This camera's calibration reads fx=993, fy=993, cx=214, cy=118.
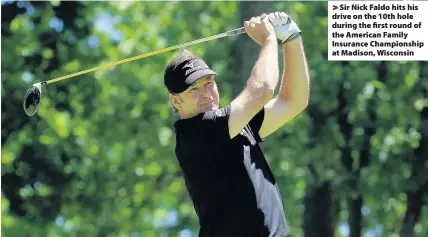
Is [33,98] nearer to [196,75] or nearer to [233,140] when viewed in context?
[196,75]

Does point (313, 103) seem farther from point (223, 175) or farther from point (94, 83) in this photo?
point (223, 175)

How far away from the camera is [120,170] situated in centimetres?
1881

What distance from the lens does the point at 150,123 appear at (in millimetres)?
18656

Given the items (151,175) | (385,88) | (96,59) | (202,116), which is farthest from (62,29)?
(202,116)

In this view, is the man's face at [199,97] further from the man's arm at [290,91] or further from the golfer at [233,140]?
the man's arm at [290,91]

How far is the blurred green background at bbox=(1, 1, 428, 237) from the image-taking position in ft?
53.8

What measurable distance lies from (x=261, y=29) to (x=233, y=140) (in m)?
0.53

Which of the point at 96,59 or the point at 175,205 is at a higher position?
the point at 96,59

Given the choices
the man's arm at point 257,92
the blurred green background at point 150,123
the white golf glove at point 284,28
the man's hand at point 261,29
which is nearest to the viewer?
Result: the man's arm at point 257,92

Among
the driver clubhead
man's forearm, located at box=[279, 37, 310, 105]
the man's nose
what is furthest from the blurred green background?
the man's nose

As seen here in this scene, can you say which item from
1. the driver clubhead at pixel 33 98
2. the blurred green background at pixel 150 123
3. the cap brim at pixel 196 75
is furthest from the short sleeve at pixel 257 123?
the blurred green background at pixel 150 123

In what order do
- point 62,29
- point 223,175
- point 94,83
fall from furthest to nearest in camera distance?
point 94,83
point 62,29
point 223,175

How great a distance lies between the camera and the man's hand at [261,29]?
A: 448cm

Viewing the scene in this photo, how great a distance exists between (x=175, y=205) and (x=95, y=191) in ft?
6.00
